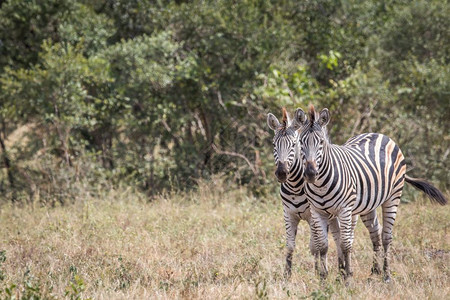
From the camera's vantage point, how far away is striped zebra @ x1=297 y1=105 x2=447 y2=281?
5.70m

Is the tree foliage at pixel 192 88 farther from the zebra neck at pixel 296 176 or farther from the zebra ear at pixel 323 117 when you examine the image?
the zebra ear at pixel 323 117

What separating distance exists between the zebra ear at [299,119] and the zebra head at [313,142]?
0.09 feet

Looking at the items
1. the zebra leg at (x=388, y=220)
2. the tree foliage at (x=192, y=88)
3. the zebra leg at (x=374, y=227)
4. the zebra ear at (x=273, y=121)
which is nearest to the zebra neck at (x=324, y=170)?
the zebra ear at (x=273, y=121)

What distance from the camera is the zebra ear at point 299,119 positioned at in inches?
234

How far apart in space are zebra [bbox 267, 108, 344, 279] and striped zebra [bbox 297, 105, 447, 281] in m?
0.14

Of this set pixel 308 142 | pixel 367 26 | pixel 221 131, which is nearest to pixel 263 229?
pixel 308 142

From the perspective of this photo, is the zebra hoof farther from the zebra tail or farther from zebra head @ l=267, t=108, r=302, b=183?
the zebra tail

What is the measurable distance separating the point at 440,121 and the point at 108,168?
24.6 feet

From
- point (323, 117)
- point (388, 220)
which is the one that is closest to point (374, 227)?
point (388, 220)

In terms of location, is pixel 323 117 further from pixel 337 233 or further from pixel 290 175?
pixel 337 233

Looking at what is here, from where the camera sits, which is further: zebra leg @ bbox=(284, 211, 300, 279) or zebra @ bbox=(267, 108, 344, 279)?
zebra leg @ bbox=(284, 211, 300, 279)

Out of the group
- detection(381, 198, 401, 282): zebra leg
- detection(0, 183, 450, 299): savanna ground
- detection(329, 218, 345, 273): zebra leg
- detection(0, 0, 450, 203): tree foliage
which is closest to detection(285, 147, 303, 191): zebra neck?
detection(329, 218, 345, 273): zebra leg

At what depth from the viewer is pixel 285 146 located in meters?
5.78

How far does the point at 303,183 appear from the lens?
6176 mm
